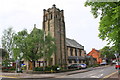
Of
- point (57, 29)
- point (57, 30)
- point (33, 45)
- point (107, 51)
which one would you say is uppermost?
point (57, 29)

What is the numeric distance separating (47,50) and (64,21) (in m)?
16.8

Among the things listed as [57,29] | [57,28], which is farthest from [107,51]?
[57,28]

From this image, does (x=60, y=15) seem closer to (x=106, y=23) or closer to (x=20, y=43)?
(x=20, y=43)

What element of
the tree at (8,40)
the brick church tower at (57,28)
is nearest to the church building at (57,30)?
the brick church tower at (57,28)

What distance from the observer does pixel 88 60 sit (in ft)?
186

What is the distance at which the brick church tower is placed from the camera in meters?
38.1

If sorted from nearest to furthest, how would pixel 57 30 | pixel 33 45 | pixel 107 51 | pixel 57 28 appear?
pixel 33 45, pixel 107 51, pixel 57 30, pixel 57 28

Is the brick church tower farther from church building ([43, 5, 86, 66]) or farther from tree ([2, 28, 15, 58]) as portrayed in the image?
tree ([2, 28, 15, 58])

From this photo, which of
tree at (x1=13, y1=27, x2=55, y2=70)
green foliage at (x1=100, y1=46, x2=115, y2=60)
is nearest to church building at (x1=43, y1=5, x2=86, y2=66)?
tree at (x1=13, y1=27, x2=55, y2=70)

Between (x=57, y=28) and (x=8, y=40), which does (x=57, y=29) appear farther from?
(x=8, y=40)

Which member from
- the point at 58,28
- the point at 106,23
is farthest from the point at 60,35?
the point at 106,23

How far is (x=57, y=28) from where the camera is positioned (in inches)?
1547

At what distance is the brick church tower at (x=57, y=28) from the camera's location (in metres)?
38.1

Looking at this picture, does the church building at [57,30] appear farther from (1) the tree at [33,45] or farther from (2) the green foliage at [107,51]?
(2) the green foliage at [107,51]
